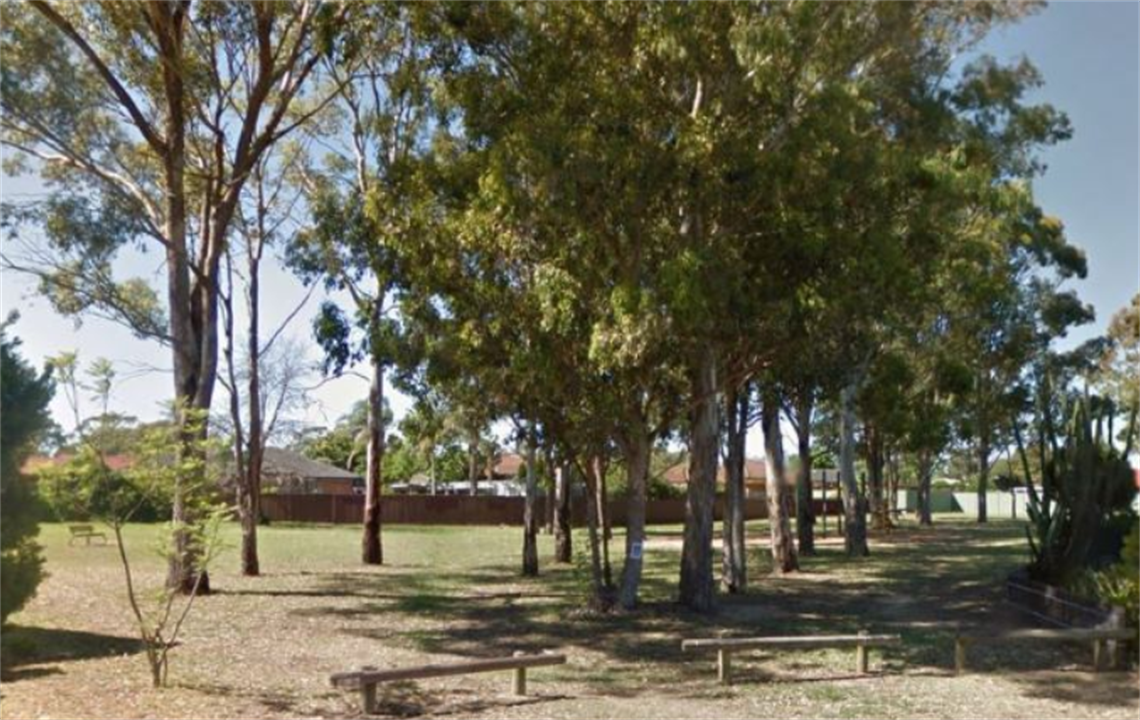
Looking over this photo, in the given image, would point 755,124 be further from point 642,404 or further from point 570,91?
point 642,404

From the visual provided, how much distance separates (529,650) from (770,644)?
3370 millimetres

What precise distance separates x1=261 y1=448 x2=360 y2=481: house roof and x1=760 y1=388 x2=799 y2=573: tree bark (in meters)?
45.1

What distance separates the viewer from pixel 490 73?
631 inches

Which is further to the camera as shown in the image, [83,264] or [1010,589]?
[83,264]

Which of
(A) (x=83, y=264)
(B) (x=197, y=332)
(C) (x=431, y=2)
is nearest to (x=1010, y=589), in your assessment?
(C) (x=431, y=2)

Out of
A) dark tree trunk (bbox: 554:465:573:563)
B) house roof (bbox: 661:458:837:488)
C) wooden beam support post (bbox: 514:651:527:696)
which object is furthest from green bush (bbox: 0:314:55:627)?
house roof (bbox: 661:458:837:488)

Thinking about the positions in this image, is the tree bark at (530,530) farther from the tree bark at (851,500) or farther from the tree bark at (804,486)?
the tree bark at (851,500)

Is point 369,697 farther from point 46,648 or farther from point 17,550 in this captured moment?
point 46,648

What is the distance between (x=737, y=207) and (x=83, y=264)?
13141 millimetres

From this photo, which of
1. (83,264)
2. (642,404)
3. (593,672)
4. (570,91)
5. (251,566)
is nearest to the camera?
(593,672)

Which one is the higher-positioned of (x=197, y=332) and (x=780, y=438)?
(x=197, y=332)

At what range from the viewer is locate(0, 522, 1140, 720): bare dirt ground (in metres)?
11.0

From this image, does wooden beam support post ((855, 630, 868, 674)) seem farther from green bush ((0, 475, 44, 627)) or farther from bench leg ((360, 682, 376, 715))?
green bush ((0, 475, 44, 627))

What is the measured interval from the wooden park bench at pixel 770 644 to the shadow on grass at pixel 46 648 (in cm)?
678
